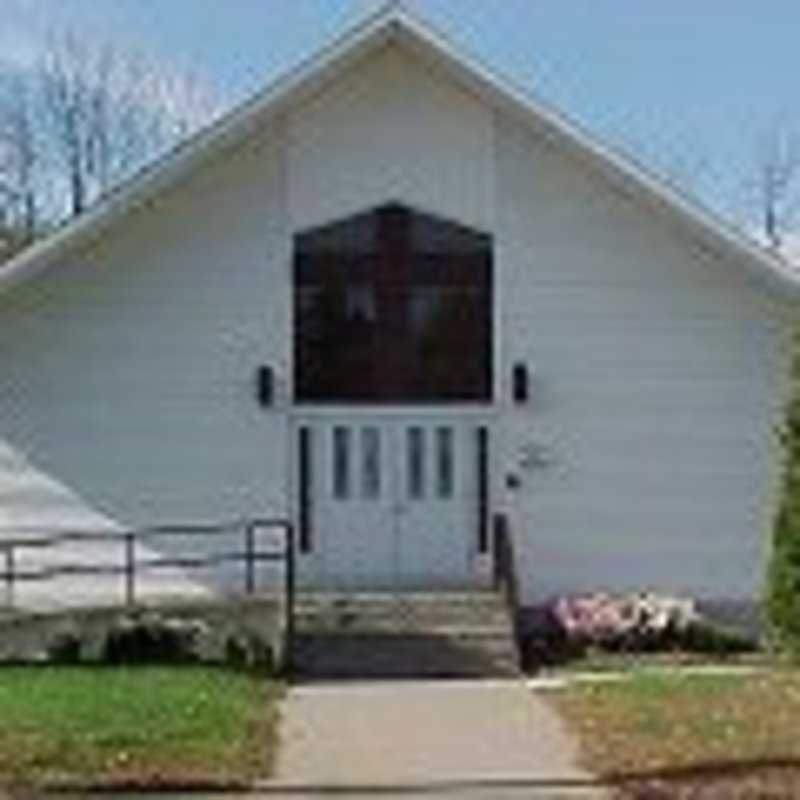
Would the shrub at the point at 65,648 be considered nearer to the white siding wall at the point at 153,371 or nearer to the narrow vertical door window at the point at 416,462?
the white siding wall at the point at 153,371

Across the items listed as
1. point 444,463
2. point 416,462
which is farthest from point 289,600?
point 444,463

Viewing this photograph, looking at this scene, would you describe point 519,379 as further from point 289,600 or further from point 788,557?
point 788,557

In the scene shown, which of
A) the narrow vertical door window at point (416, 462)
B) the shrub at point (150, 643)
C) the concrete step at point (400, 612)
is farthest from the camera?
the narrow vertical door window at point (416, 462)

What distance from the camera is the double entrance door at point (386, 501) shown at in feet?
106

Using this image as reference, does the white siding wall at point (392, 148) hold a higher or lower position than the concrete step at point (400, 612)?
higher

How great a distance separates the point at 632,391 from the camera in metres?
32.2

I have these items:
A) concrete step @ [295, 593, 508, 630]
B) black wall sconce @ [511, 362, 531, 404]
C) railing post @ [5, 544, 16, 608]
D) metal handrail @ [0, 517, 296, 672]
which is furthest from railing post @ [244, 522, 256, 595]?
black wall sconce @ [511, 362, 531, 404]

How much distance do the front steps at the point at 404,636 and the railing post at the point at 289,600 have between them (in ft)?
0.47

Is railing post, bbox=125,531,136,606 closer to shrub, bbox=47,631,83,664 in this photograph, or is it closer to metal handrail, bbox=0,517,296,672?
metal handrail, bbox=0,517,296,672

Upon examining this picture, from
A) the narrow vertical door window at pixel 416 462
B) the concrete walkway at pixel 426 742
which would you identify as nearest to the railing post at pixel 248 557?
the narrow vertical door window at pixel 416 462

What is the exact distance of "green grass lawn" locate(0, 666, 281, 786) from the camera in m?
17.2

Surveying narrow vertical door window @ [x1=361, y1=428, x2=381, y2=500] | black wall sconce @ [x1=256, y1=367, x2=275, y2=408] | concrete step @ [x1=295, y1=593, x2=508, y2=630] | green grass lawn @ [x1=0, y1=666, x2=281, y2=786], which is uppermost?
black wall sconce @ [x1=256, y1=367, x2=275, y2=408]

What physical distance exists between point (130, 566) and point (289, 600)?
3880 mm

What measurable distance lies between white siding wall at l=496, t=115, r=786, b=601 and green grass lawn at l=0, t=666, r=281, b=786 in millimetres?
8521
